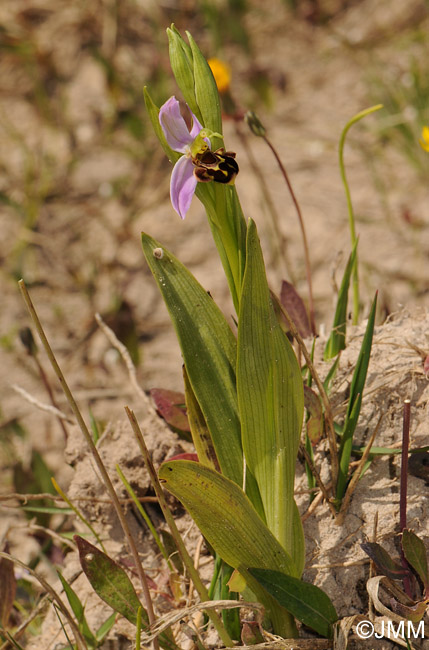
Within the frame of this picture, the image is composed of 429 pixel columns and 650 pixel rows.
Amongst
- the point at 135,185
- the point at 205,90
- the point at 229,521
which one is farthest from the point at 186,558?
the point at 135,185

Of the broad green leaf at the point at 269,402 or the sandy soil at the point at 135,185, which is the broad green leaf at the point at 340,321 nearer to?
the broad green leaf at the point at 269,402

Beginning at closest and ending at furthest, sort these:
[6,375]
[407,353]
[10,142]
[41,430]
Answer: [407,353]
[41,430]
[6,375]
[10,142]

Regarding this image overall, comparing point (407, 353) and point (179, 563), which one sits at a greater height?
point (407, 353)

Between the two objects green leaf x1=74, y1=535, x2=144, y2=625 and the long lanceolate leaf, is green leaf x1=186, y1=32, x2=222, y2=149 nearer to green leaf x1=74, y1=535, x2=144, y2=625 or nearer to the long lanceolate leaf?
the long lanceolate leaf

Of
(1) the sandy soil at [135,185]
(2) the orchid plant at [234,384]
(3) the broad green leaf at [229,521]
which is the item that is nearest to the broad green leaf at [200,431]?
(2) the orchid plant at [234,384]

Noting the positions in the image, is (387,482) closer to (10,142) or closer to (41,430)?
(41,430)

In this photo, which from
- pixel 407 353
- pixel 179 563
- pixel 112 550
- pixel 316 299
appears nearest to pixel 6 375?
pixel 316 299

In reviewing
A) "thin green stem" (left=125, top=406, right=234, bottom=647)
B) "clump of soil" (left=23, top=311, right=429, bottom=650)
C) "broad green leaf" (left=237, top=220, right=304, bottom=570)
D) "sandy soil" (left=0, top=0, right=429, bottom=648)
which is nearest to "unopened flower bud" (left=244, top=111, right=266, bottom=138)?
"clump of soil" (left=23, top=311, right=429, bottom=650)
